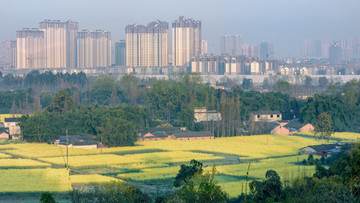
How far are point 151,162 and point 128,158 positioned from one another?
1010 millimetres

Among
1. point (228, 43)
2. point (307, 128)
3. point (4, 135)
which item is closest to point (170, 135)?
point (307, 128)

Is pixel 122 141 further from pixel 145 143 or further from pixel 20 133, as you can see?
pixel 20 133

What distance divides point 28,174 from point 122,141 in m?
6.98

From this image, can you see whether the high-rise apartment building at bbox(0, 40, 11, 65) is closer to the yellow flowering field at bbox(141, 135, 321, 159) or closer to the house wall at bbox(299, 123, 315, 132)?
the house wall at bbox(299, 123, 315, 132)

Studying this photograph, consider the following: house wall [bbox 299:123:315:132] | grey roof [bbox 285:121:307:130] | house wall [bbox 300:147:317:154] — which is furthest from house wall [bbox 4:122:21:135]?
house wall [bbox 299:123:315:132]

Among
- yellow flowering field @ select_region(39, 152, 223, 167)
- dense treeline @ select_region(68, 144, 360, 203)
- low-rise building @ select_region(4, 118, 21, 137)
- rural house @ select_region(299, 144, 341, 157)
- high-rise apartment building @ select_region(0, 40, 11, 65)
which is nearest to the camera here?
dense treeline @ select_region(68, 144, 360, 203)

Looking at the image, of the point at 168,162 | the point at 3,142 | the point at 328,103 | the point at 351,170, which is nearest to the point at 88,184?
the point at 168,162

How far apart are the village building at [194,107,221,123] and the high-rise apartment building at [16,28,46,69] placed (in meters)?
57.1

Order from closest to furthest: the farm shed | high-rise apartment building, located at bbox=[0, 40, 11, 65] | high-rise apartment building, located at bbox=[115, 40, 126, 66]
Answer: the farm shed
high-rise apartment building, located at bbox=[115, 40, 126, 66]
high-rise apartment building, located at bbox=[0, 40, 11, 65]

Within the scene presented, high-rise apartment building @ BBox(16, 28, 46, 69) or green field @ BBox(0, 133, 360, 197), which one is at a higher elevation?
high-rise apartment building @ BBox(16, 28, 46, 69)

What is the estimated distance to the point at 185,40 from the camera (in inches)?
3378

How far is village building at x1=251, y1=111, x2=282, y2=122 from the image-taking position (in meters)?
30.8

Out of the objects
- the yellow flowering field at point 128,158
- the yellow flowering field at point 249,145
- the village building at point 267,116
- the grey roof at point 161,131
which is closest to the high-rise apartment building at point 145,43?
the village building at point 267,116

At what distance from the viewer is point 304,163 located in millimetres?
18156
